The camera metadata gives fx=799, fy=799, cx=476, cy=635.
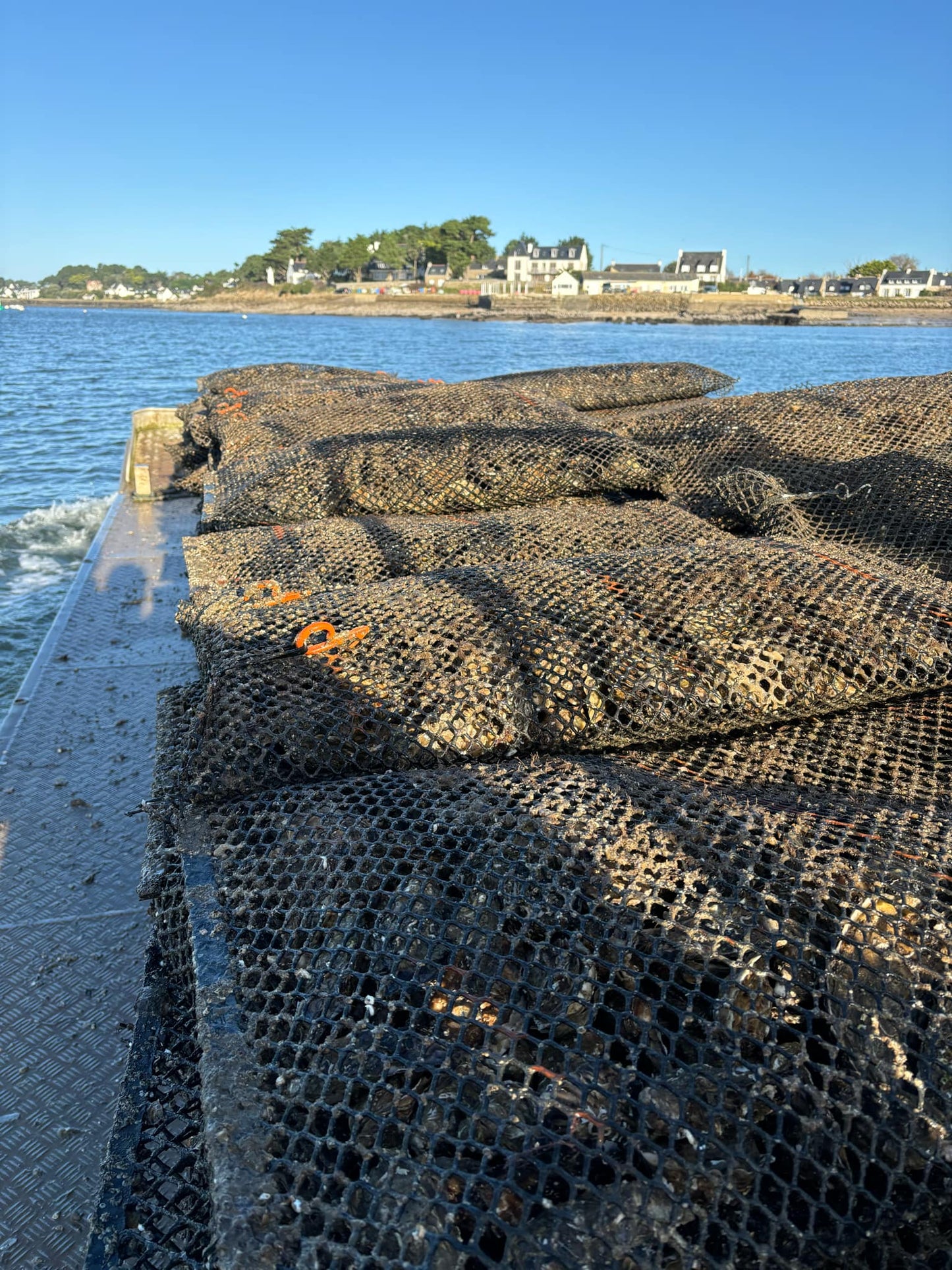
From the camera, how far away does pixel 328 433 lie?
5051mm

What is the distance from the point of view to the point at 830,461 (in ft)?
14.9

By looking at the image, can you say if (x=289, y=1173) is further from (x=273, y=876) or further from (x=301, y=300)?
(x=301, y=300)

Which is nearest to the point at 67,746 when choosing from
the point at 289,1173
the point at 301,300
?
the point at 289,1173

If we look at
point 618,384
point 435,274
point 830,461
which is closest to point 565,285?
point 435,274

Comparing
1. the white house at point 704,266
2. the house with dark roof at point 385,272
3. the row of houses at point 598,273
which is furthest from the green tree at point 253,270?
the white house at point 704,266

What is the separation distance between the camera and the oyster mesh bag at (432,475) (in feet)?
13.6

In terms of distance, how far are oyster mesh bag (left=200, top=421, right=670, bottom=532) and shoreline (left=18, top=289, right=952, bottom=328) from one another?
6941 cm

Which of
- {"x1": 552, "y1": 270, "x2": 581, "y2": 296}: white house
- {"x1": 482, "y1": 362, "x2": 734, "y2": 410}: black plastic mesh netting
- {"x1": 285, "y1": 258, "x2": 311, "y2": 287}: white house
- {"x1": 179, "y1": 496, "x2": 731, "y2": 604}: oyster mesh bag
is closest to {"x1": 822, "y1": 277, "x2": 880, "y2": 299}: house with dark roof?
{"x1": 552, "y1": 270, "x2": 581, "y2": 296}: white house

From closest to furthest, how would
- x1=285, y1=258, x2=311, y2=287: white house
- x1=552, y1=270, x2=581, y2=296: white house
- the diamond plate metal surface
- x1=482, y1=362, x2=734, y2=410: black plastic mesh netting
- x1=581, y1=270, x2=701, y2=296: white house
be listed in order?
the diamond plate metal surface → x1=482, y1=362, x2=734, y2=410: black plastic mesh netting → x1=552, y1=270, x2=581, y2=296: white house → x1=581, y1=270, x2=701, y2=296: white house → x1=285, y1=258, x2=311, y2=287: white house

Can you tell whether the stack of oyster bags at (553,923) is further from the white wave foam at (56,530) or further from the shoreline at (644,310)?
the shoreline at (644,310)

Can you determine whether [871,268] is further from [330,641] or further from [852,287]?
[330,641]

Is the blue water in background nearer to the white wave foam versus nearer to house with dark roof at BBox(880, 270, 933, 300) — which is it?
the white wave foam

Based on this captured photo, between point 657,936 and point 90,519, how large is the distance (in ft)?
31.8

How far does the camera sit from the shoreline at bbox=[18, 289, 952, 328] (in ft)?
227
